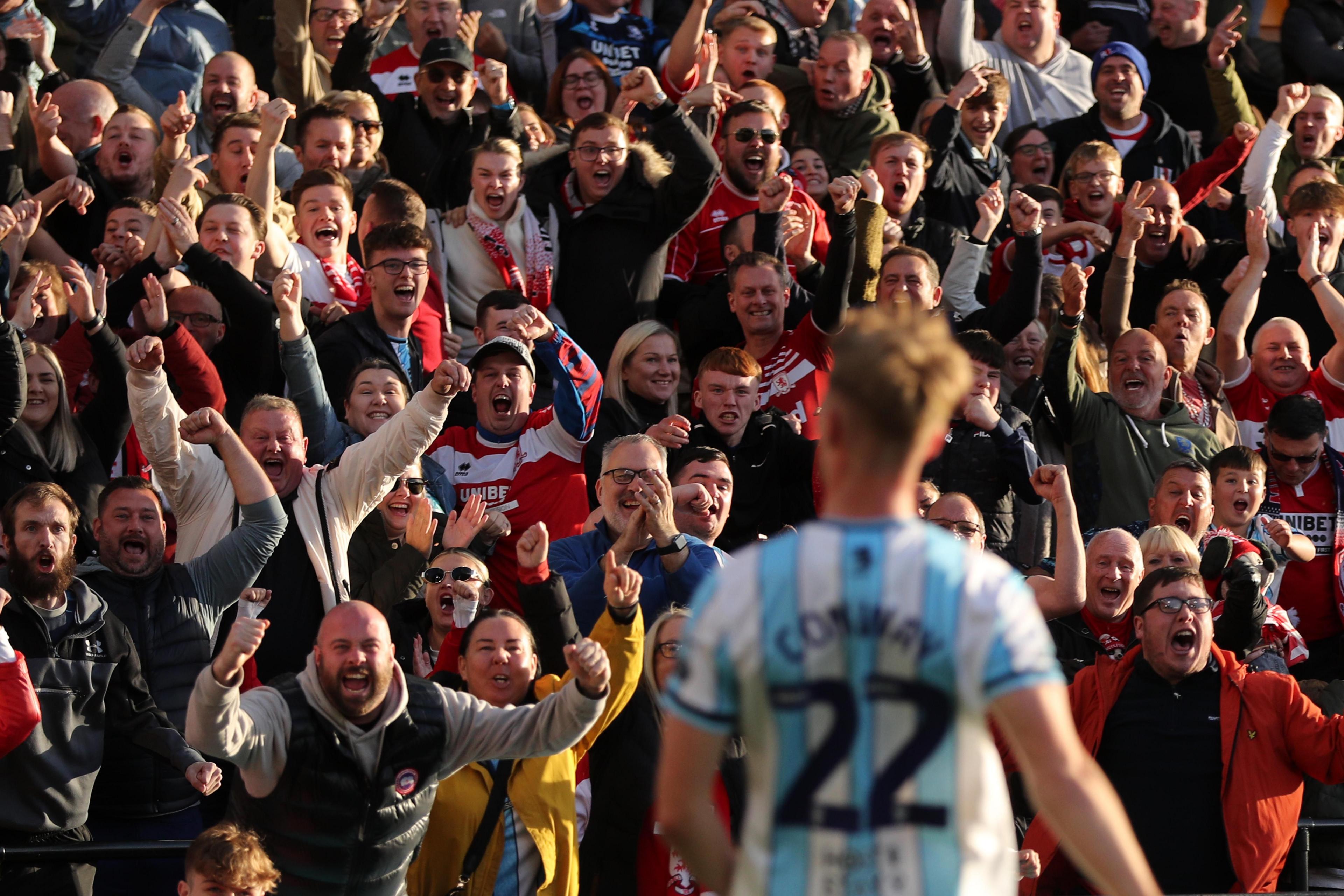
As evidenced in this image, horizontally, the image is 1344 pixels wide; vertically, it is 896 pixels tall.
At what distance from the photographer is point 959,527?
A: 23.0 ft

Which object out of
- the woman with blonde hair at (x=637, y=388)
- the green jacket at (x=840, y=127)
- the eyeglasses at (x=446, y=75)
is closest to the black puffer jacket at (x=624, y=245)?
the woman with blonde hair at (x=637, y=388)

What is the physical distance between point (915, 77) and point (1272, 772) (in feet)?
18.7

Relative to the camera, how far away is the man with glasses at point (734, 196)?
29.3 feet

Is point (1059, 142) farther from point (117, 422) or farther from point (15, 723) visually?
point (15, 723)

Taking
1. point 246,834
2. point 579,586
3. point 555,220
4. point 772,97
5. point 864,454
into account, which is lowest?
point 246,834

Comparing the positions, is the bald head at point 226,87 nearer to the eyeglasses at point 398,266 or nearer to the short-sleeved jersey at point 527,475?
the eyeglasses at point 398,266

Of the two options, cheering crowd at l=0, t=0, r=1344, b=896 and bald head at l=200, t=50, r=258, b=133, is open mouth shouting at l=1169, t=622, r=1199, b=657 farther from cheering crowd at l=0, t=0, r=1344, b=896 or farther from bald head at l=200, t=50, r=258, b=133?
bald head at l=200, t=50, r=258, b=133

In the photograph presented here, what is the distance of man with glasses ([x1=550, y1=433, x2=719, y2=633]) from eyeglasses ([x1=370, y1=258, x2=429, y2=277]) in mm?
1317

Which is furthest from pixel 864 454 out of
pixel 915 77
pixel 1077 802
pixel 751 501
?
pixel 915 77

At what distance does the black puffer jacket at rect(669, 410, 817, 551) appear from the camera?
7.62m

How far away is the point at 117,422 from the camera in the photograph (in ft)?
24.3

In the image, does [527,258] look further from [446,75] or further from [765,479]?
[765,479]

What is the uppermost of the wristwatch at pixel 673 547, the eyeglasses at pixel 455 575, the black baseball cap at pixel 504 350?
the black baseball cap at pixel 504 350

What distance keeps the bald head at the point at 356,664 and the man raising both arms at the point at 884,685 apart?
2399 millimetres
